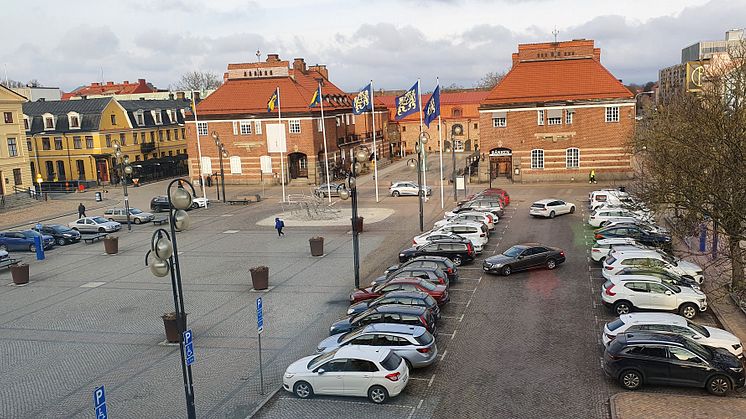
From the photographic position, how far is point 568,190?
5197 centimetres

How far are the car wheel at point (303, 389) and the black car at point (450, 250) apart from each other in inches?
528

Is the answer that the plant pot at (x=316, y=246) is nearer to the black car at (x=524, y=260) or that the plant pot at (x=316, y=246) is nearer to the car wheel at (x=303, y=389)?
the black car at (x=524, y=260)

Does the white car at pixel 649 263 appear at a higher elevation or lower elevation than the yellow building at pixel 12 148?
lower

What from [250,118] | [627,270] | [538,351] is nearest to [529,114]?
[250,118]

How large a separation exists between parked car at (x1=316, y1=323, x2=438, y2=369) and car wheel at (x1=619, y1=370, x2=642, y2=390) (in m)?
4.85

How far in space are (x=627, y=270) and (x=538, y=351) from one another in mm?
6004

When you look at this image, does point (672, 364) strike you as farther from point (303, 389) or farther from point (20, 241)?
point (20, 241)

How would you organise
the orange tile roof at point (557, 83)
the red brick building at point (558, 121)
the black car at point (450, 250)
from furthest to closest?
the orange tile roof at point (557, 83) → the red brick building at point (558, 121) → the black car at point (450, 250)

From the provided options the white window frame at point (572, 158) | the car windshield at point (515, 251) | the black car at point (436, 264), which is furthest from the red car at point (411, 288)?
the white window frame at point (572, 158)

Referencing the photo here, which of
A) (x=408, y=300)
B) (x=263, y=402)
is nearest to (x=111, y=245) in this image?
(x=408, y=300)

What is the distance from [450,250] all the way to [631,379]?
1360 cm

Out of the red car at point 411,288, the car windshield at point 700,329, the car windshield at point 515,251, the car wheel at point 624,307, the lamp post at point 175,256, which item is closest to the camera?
the lamp post at point 175,256

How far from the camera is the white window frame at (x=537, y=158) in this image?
56.4 meters

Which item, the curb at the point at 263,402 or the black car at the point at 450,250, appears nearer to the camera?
the curb at the point at 263,402
